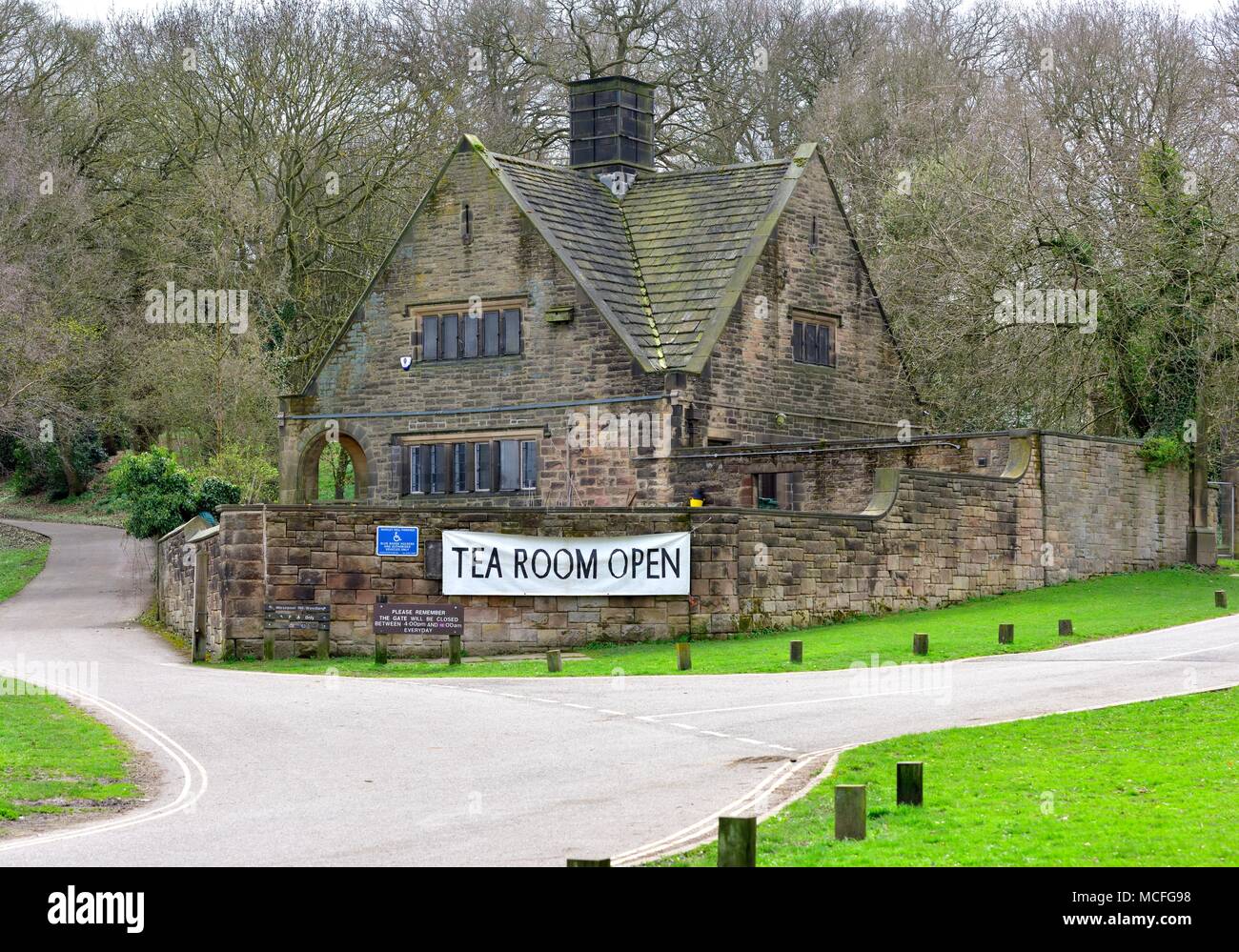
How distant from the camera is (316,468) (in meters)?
41.7

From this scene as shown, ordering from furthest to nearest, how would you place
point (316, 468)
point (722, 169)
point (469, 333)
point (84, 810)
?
point (722, 169), point (316, 468), point (469, 333), point (84, 810)

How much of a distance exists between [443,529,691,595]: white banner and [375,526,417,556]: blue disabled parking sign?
2.12ft

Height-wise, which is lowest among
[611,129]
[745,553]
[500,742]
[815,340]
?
[500,742]

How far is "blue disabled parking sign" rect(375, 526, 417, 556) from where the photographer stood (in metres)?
29.7

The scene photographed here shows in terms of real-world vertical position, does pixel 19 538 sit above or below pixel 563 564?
below

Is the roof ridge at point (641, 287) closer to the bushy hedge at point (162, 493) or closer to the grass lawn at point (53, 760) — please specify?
the bushy hedge at point (162, 493)

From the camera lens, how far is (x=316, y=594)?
29609mm

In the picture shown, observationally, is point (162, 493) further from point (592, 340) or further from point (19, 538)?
point (19, 538)

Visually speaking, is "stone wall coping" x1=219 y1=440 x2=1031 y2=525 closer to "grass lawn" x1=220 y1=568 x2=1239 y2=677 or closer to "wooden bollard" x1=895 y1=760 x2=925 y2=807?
"grass lawn" x1=220 y1=568 x2=1239 y2=677

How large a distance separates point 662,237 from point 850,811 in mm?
29822

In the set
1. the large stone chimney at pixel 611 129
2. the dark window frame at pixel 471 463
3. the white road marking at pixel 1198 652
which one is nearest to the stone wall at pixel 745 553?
the dark window frame at pixel 471 463

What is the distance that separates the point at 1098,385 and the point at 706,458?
1019 cm

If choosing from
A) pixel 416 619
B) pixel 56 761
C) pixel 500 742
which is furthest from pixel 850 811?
pixel 416 619
